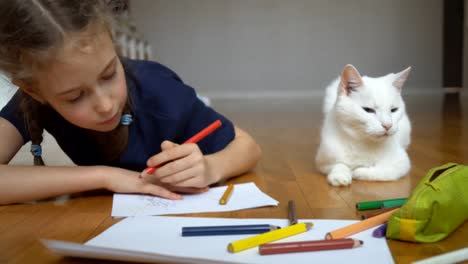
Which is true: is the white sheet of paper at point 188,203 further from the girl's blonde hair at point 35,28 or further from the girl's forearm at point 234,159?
the girl's blonde hair at point 35,28

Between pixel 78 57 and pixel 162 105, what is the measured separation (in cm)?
31

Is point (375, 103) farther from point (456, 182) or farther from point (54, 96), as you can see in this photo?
point (54, 96)

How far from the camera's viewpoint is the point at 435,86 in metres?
4.93

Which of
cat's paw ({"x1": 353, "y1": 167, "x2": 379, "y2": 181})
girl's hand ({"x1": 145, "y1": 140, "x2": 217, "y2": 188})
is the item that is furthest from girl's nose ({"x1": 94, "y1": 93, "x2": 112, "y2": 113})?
cat's paw ({"x1": 353, "y1": 167, "x2": 379, "y2": 181})

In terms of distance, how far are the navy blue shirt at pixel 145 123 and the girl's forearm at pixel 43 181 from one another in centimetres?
12

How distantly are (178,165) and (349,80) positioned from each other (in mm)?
472

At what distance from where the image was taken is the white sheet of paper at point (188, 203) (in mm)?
789

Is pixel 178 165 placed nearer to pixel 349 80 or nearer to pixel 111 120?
pixel 111 120

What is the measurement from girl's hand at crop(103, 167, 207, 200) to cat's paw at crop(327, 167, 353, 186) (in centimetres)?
28

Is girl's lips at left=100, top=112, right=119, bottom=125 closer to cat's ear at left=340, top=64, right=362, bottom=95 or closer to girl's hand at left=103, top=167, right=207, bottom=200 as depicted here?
girl's hand at left=103, top=167, right=207, bottom=200

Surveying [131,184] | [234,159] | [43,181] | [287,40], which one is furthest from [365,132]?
[287,40]

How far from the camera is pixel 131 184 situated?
0.89m

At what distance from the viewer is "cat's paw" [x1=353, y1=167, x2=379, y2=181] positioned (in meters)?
1.01

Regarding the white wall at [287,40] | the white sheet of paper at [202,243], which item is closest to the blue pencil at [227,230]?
the white sheet of paper at [202,243]
